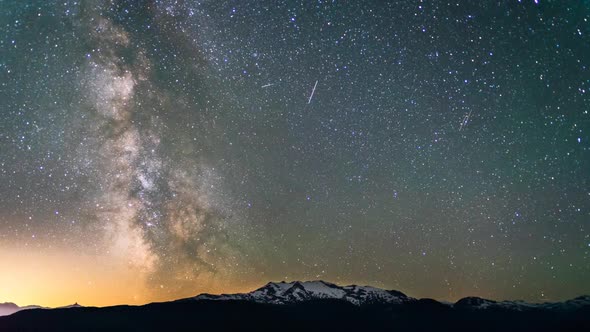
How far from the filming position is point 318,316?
15588 cm

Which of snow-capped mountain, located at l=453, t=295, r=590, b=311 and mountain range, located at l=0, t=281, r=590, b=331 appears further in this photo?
snow-capped mountain, located at l=453, t=295, r=590, b=311

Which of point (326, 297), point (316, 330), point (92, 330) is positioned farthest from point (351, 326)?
point (92, 330)

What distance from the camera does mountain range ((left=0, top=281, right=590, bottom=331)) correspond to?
111 metres

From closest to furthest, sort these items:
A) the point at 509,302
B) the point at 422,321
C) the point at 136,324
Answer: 1. the point at 136,324
2. the point at 422,321
3. the point at 509,302

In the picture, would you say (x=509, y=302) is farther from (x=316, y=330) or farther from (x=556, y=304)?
(x=316, y=330)

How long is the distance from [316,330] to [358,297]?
70893 mm

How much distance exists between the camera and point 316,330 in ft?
441

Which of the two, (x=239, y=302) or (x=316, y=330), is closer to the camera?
(x=316, y=330)

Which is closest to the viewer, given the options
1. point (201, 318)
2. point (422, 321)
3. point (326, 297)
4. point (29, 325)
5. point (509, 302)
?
point (29, 325)

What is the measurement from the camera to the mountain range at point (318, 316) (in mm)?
111375

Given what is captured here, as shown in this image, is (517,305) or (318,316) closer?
(318,316)

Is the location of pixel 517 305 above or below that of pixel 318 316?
below

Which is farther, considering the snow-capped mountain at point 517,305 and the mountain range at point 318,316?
the snow-capped mountain at point 517,305

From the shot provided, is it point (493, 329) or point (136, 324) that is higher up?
point (136, 324)
